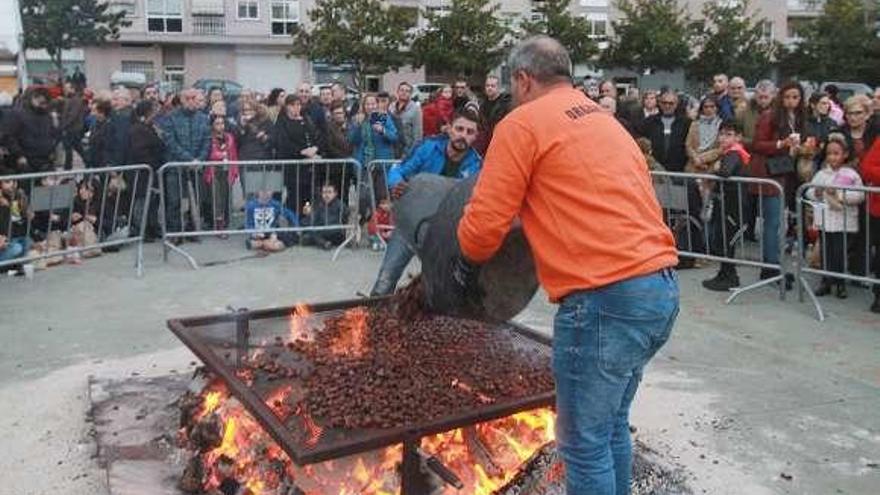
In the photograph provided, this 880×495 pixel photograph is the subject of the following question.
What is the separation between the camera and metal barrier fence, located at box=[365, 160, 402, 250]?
1038 cm

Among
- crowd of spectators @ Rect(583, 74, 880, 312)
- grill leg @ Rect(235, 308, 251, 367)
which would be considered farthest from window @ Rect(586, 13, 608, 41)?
grill leg @ Rect(235, 308, 251, 367)

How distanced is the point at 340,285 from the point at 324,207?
2.13m

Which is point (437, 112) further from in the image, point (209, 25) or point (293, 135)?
point (209, 25)

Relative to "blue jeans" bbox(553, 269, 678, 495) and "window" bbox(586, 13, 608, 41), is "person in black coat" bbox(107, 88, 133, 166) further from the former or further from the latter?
"window" bbox(586, 13, 608, 41)

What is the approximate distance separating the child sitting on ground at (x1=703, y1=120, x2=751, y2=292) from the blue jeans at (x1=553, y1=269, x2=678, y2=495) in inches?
226

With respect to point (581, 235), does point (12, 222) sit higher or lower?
lower

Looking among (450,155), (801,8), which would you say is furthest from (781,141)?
(801,8)

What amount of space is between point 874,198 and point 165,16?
4824 centimetres

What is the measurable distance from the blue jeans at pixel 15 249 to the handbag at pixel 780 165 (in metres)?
7.38

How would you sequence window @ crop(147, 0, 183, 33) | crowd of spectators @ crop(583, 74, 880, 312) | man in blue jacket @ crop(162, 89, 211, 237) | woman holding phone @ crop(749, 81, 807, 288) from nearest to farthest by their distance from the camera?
crowd of spectators @ crop(583, 74, 880, 312), woman holding phone @ crop(749, 81, 807, 288), man in blue jacket @ crop(162, 89, 211, 237), window @ crop(147, 0, 183, 33)

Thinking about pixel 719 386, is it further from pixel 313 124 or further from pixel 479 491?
pixel 313 124

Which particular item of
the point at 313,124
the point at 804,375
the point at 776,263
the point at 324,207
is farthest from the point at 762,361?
the point at 313,124

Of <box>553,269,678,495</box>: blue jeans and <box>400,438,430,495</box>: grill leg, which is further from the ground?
<box>553,269,678,495</box>: blue jeans

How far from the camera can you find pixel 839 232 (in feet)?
26.5
